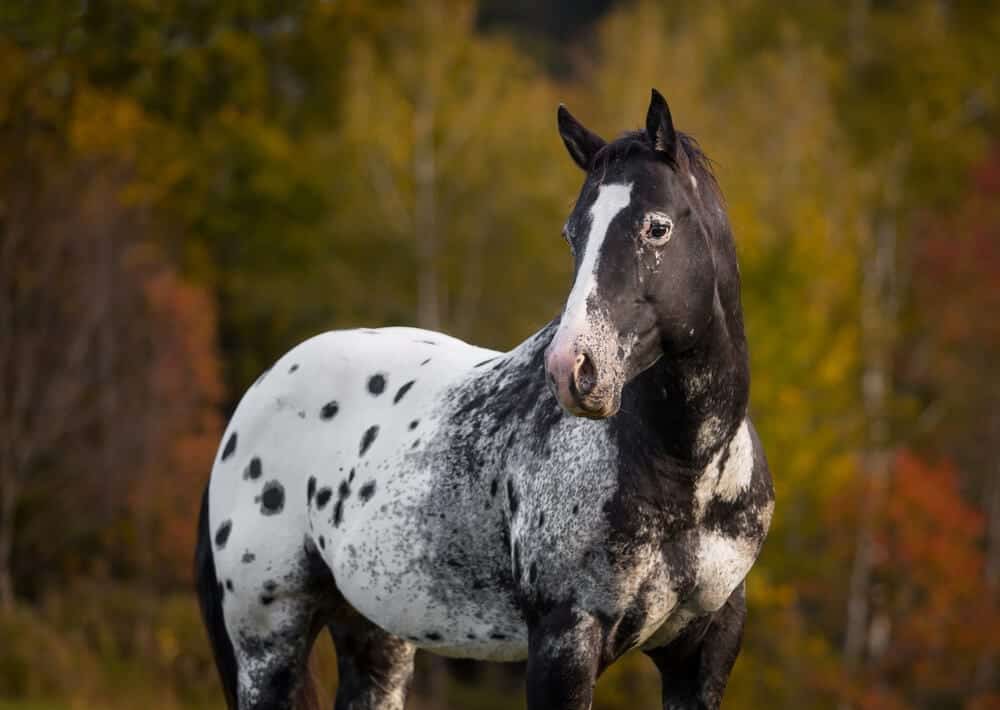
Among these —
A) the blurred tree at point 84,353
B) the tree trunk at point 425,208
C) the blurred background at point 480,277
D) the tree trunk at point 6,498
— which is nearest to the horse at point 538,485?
the blurred background at point 480,277

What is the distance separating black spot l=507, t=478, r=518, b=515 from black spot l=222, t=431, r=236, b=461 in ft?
4.46

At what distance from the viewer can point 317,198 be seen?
28.9 meters

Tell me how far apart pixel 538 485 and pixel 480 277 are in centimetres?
2142

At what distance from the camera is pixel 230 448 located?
16.7 feet

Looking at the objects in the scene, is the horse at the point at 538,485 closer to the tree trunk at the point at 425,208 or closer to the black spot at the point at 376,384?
the black spot at the point at 376,384

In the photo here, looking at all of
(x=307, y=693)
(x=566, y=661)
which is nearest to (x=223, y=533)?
(x=307, y=693)

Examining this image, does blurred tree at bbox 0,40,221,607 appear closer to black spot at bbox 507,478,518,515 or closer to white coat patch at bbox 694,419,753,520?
black spot at bbox 507,478,518,515

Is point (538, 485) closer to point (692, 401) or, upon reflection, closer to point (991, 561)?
point (692, 401)

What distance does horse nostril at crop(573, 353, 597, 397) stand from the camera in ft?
11.1

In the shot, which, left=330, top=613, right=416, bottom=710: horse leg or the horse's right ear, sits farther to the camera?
left=330, top=613, right=416, bottom=710: horse leg

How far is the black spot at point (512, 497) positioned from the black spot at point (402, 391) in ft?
2.34

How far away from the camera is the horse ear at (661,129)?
11.8 ft

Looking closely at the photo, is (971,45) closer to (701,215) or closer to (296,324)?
(296,324)

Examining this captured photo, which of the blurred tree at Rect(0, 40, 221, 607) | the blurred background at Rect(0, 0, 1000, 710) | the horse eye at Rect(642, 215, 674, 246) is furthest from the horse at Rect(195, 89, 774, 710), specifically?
the blurred tree at Rect(0, 40, 221, 607)
